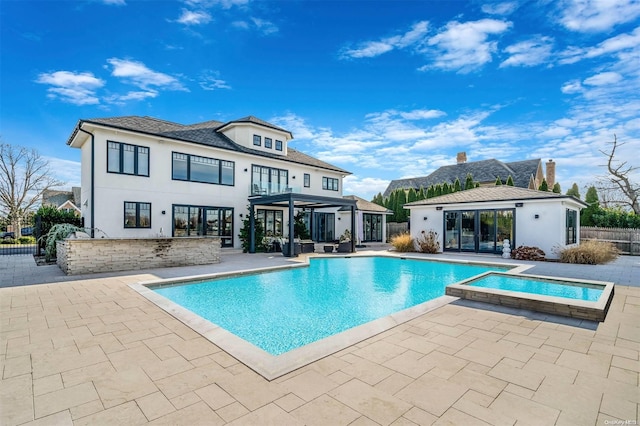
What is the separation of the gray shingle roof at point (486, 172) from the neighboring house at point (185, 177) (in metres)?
19.6

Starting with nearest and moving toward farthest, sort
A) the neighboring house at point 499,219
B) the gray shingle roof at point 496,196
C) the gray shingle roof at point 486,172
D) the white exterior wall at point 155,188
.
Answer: the white exterior wall at point 155,188 → the neighboring house at point 499,219 → the gray shingle roof at point 496,196 → the gray shingle roof at point 486,172

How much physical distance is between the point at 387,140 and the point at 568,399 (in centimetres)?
1841

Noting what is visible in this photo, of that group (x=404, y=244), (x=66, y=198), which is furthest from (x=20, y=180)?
(x=404, y=244)

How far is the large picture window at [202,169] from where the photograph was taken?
1471 centimetres

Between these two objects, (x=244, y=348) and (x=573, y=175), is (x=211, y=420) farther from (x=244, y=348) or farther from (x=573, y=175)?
(x=573, y=175)

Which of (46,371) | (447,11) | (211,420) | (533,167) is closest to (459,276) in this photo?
(447,11)

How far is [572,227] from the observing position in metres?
15.1

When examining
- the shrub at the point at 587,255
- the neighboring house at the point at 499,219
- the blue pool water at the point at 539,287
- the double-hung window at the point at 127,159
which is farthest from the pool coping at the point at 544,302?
the double-hung window at the point at 127,159

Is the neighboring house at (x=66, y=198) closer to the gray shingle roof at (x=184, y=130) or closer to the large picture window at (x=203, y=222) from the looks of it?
the gray shingle roof at (x=184, y=130)

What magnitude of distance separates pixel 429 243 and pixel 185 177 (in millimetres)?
12624

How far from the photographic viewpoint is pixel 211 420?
2361 mm

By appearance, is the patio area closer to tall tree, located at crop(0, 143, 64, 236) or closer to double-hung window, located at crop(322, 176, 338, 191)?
double-hung window, located at crop(322, 176, 338, 191)

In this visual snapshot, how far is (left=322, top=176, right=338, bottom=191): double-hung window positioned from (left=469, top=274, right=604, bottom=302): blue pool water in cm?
1427

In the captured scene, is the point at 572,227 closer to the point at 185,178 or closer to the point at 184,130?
the point at 185,178
